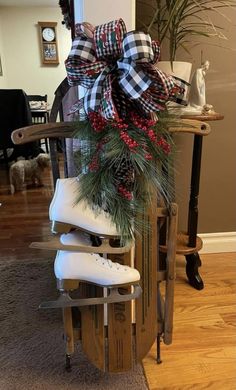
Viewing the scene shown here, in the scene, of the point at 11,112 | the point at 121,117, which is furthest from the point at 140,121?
the point at 11,112

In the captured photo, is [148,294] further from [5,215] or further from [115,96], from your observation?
[5,215]

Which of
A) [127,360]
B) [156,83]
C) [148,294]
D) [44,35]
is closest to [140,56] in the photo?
[156,83]

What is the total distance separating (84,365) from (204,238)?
3.40ft

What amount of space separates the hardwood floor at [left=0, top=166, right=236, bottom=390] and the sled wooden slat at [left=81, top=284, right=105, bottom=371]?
0.23 meters

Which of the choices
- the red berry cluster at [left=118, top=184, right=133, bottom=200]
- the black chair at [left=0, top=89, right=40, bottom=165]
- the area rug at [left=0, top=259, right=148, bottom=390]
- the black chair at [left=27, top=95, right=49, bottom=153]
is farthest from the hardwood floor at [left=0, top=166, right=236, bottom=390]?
the black chair at [left=27, top=95, right=49, bottom=153]

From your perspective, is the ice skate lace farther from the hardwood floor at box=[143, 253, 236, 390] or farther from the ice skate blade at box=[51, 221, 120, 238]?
the hardwood floor at box=[143, 253, 236, 390]

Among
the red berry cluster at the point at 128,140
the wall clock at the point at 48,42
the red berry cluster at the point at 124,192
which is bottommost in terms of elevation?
the red berry cluster at the point at 124,192

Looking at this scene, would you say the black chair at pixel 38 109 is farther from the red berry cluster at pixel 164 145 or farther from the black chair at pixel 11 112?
the red berry cluster at pixel 164 145

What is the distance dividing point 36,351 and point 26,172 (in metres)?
2.25

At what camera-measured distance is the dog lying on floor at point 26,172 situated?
10.3ft

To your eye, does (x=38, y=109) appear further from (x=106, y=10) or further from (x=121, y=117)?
(x=121, y=117)

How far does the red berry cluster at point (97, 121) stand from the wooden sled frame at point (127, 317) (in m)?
0.21

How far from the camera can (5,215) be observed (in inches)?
102

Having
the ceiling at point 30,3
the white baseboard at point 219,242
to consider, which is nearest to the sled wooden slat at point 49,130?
the white baseboard at point 219,242
